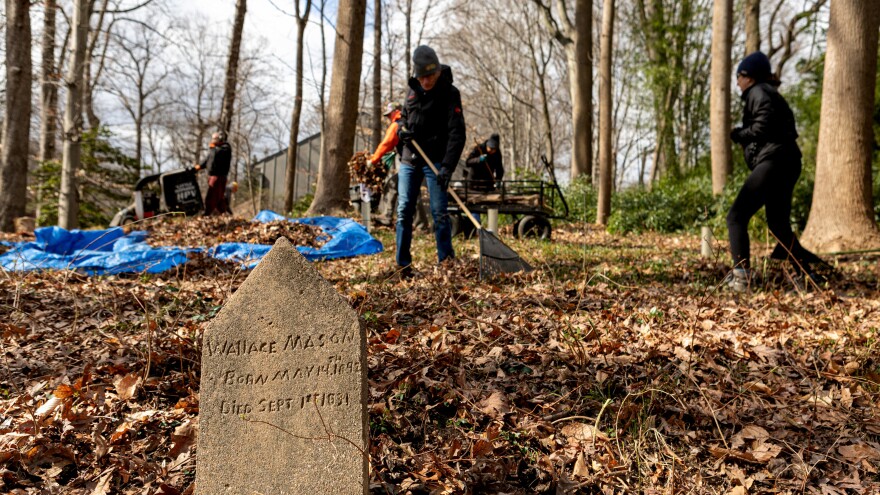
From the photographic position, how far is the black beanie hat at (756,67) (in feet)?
18.1

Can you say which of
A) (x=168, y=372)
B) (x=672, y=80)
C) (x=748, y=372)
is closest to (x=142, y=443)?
(x=168, y=372)

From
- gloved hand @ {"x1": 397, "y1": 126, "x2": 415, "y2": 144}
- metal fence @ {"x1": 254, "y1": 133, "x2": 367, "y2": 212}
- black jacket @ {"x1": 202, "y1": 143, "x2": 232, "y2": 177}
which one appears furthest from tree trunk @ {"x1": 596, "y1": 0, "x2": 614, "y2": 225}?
metal fence @ {"x1": 254, "y1": 133, "x2": 367, "y2": 212}

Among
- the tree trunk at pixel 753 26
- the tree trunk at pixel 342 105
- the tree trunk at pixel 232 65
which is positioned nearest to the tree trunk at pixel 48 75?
the tree trunk at pixel 232 65

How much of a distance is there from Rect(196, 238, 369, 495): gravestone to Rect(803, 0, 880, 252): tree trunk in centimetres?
780

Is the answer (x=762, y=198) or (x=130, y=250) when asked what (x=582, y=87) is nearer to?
(x=762, y=198)

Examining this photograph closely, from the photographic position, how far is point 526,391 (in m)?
3.43

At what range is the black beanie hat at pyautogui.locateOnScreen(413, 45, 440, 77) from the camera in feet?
19.7

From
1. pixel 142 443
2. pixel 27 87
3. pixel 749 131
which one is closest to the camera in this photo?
pixel 142 443

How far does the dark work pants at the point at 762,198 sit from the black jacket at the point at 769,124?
0.08 meters

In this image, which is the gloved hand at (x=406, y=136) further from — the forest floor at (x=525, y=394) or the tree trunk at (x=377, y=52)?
the tree trunk at (x=377, y=52)

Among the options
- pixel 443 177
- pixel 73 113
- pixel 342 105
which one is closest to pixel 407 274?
pixel 443 177

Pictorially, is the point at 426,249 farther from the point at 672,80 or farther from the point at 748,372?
the point at 672,80

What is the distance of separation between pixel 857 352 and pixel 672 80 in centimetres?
1569

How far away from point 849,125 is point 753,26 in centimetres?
1104
